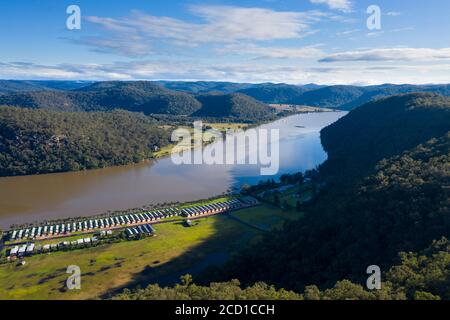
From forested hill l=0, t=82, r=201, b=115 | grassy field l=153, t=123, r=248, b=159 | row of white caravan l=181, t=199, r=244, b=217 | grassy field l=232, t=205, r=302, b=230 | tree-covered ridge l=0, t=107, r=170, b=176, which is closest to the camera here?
grassy field l=232, t=205, r=302, b=230

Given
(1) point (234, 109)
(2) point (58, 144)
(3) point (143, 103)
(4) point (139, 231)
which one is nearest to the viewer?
(4) point (139, 231)

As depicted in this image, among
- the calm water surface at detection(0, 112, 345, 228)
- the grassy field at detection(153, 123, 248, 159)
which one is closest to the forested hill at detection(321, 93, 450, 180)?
the calm water surface at detection(0, 112, 345, 228)

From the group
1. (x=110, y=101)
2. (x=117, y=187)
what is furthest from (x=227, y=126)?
(x=117, y=187)

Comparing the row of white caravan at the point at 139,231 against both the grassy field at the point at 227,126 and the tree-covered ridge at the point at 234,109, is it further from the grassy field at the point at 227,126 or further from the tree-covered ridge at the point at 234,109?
the tree-covered ridge at the point at 234,109

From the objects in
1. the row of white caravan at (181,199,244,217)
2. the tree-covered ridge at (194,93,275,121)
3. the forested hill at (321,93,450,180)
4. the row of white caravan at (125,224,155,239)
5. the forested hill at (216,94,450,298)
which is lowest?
the row of white caravan at (125,224,155,239)

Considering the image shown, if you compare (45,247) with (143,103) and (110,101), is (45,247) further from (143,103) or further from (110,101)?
(110,101)

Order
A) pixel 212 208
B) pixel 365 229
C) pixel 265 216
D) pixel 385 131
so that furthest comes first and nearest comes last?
pixel 385 131
pixel 212 208
pixel 265 216
pixel 365 229

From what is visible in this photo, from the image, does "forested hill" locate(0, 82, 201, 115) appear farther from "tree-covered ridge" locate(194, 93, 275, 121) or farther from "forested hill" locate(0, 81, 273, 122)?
"tree-covered ridge" locate(194, 93, 275, 121)

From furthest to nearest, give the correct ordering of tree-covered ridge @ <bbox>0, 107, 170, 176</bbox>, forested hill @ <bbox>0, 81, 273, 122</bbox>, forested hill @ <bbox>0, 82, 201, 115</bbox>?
forested hill @ <bbox>0, 81, 273, 122</bbox> → forested hill @ <bbox>0, 82, 201, 115</bbox> → tree-covered ridge @ <bbox>0, 107, 170, 176</bbox>
